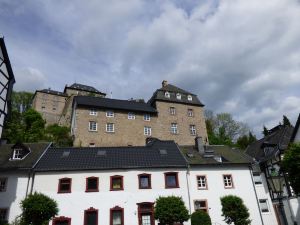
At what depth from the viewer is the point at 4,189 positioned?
88.8 ft

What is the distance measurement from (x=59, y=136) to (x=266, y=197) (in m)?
34.2

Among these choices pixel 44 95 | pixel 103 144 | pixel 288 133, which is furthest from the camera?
pixel 44 95

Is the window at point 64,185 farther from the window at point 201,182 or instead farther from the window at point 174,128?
the window at point 174,128

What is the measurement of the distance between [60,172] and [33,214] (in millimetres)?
6043

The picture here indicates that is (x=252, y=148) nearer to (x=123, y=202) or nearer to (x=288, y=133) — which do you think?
(x=288, y=133)

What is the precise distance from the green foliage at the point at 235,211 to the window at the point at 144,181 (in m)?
7.79

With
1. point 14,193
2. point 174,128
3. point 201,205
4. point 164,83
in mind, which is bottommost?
point 201,205

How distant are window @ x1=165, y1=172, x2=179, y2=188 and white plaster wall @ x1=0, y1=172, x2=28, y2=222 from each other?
13924mm

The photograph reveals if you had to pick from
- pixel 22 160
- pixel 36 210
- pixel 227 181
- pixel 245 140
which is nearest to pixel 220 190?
pixel 227 181

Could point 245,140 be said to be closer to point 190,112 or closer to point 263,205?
point 190,112

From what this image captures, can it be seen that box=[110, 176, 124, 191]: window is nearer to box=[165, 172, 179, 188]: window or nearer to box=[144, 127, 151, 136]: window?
box=[165, 172, 179, 188]: window

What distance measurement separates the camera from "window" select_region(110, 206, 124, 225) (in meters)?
27.4

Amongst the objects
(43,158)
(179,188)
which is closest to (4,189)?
(43,158)

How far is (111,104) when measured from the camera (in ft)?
178
